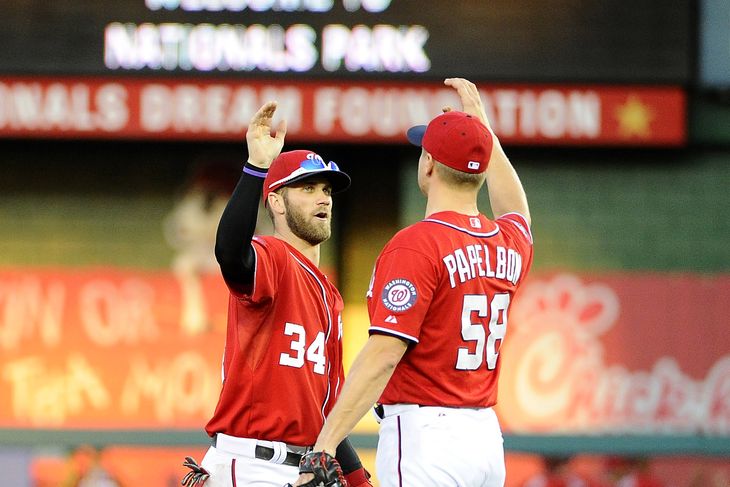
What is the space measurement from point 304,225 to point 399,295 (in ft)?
2.42

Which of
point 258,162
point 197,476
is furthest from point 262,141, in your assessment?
point 197,476

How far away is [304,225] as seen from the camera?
175 inches

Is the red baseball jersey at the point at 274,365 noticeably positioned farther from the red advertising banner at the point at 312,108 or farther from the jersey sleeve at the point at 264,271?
the red advertising banner at the point at 312,108

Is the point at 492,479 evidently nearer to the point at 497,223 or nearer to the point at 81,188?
the point at 497,223

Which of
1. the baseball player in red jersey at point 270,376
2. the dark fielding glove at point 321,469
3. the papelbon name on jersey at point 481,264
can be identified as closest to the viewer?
the dark fielding glove at point 321,469

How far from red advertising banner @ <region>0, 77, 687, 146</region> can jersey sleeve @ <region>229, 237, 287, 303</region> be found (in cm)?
419

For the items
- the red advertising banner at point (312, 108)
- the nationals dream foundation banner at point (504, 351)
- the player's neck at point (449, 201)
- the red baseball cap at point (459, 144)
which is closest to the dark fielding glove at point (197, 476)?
the player's neck at point (449, 201)

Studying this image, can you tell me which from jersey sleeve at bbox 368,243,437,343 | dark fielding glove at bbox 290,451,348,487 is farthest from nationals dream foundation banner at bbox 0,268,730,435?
dark fielding glove at bbox 290,451,348,487

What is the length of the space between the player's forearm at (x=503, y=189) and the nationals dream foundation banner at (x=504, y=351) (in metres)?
4.79

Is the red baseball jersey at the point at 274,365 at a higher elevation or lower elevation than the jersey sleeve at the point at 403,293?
lower

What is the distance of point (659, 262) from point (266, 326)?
587 centimetres

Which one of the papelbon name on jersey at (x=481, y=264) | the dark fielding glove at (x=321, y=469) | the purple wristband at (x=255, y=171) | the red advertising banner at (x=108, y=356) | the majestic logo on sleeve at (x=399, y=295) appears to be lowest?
the red advertising banner at (x=108, y=356)

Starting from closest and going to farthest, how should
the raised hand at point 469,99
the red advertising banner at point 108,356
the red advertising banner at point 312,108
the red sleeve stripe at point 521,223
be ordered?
1. the red sleeve stripe at point 521,223
2. the raised hand at point 469,99
3. the red advertising banner at point 312,108
4. the red advertising banner at point 108,356

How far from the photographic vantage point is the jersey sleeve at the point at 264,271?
404cm
